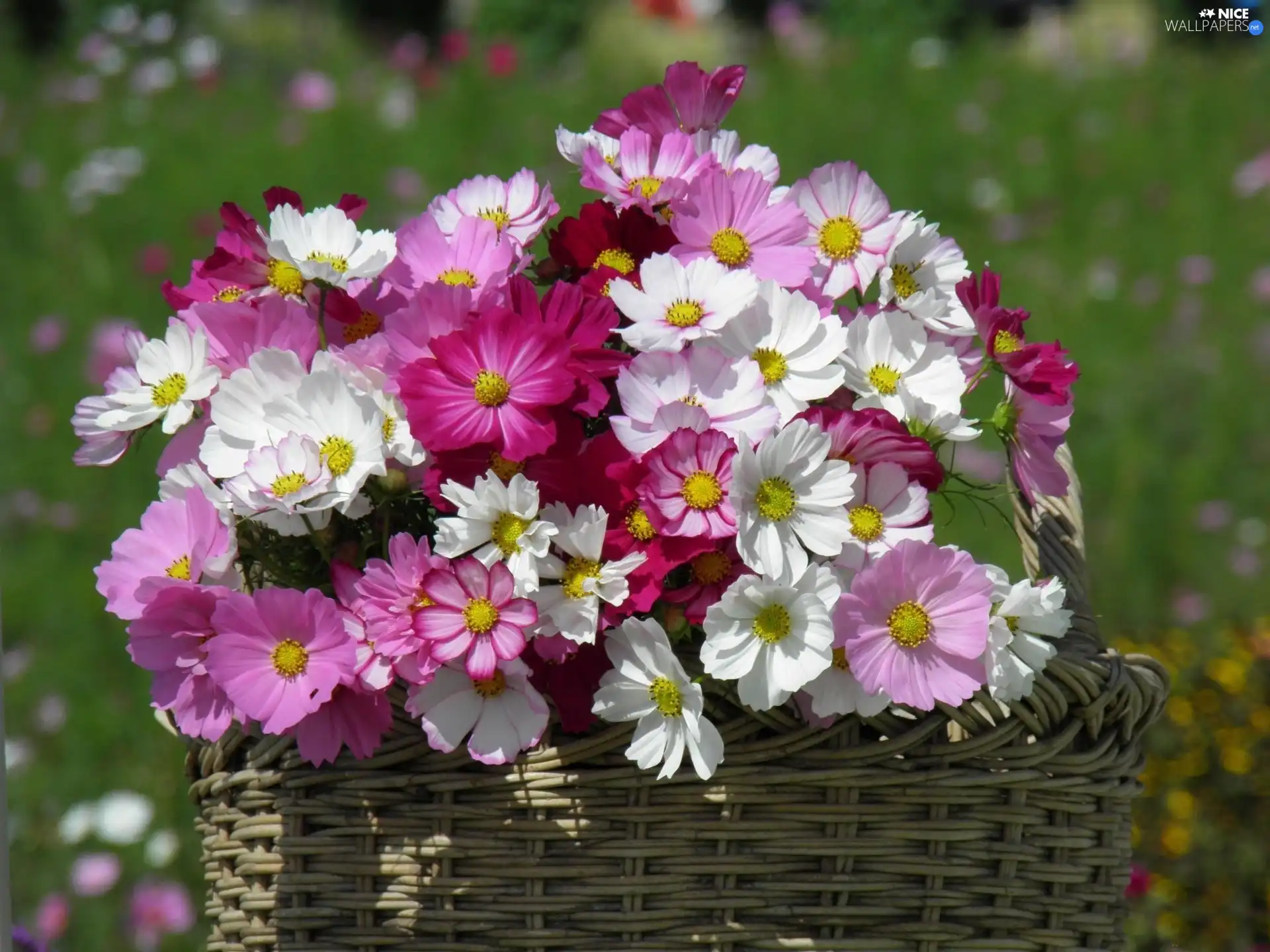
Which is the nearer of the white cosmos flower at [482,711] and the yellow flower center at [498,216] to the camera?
the white cosmos flower at [482,711]

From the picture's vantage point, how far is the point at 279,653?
71 cm

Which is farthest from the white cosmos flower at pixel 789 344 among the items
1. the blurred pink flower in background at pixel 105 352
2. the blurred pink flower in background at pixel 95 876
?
the blurred pink flower in background at pixel 105 352

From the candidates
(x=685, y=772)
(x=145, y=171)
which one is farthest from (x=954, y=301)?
(x=145, y=171)

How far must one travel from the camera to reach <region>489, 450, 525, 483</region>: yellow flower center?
724 mm

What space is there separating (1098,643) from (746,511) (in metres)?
0.30

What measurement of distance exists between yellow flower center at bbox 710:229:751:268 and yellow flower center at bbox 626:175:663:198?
0.06 meters

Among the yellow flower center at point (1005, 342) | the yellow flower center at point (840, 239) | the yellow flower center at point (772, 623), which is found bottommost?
the yellow flower center at point (772, 623)

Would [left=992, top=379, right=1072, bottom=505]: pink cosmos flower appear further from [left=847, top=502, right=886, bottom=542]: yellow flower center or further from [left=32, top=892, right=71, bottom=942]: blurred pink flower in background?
[left=32, top=892, right=71, bottom=942]: blurred pink flower in background

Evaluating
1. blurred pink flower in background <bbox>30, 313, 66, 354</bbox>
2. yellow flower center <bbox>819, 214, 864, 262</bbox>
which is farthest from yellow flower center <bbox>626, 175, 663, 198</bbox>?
blurred pink flower in background <bbox>30, 313, 66, 354</bbox>

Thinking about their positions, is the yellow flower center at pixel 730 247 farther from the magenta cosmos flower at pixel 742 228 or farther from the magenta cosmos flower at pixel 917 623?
the magenta cosmos flower at pixel 917 623

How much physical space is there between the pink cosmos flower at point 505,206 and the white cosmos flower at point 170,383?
18 centimetres

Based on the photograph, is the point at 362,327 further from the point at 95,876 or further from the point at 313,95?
the point at 313,95

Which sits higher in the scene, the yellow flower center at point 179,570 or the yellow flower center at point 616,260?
the yellow flower center at point 616,260

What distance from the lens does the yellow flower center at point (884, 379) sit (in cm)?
77
